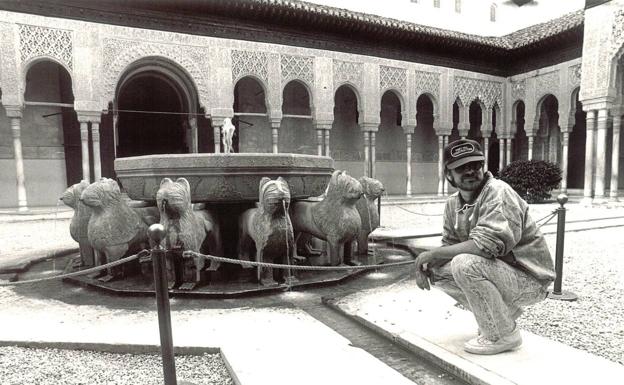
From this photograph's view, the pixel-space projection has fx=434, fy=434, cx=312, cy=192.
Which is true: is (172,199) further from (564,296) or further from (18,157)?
(18,157)

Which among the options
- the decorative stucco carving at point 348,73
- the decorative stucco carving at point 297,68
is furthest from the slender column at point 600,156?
the decorative stucco carving at point 297,68

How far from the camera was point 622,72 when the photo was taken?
1484cm

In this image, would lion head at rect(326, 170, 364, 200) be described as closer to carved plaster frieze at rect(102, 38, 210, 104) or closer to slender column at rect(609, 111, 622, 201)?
carved plaster frieze at rect(102, 38, 210, 104)

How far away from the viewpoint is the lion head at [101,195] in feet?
13.6

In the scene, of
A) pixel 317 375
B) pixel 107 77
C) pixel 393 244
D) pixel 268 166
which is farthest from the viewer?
pixel 107 77

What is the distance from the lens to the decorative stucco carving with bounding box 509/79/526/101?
20.1 meters

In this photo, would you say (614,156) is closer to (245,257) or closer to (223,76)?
(223,76)

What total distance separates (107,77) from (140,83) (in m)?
5.15

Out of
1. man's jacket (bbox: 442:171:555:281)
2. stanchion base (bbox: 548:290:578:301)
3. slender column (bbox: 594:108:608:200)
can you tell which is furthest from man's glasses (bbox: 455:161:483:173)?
slender column (bbox: 594:108:608:200)

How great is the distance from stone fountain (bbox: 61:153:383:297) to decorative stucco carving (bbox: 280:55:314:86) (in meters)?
10.9

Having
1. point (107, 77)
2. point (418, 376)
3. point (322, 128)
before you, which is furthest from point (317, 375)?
point (322, 128)

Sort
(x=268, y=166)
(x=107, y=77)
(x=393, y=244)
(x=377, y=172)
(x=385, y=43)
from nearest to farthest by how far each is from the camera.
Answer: (x=268, y=166) → (x=393, y=244) → (x=107, y=77) → (x=385, y=43) → (x=377, y=172)

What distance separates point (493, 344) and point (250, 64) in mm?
13923

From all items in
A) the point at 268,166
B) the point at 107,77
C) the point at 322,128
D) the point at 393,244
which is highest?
the point at 107,77
